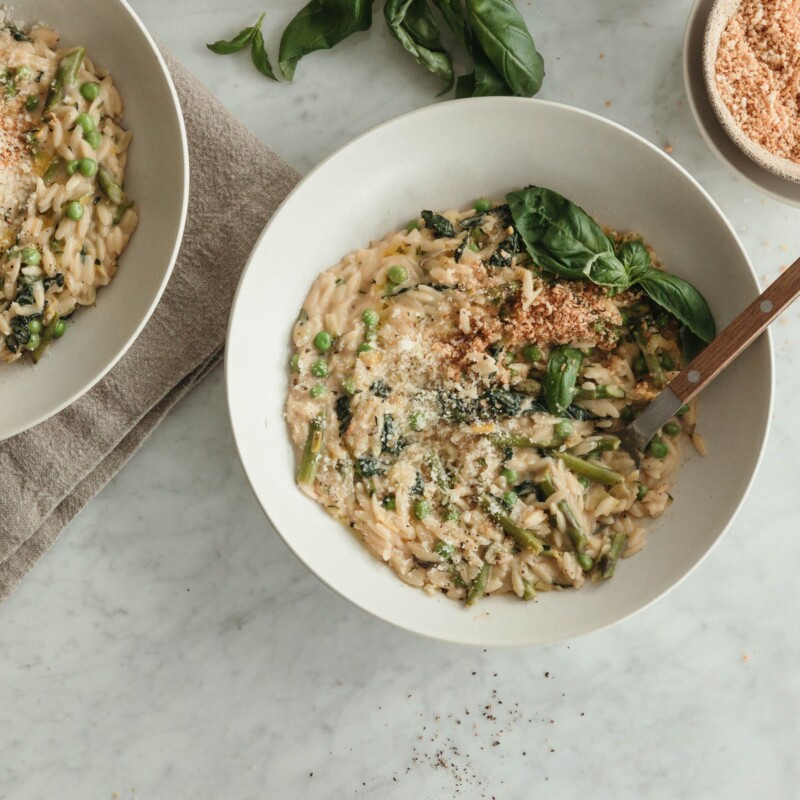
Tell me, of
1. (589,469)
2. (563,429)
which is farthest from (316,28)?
(589,469)

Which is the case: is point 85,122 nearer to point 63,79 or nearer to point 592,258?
point 63,79

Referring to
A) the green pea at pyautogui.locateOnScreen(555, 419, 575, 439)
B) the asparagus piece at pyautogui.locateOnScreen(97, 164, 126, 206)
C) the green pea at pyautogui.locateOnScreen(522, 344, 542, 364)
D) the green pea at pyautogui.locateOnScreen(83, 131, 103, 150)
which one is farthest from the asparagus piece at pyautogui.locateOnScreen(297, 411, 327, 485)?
the green pea at pyautogui.locateOnScreen(83, 131, 103, 150)

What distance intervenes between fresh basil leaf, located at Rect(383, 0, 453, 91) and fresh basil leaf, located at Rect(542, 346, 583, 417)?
1.63 meters

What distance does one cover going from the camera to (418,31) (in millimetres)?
4234

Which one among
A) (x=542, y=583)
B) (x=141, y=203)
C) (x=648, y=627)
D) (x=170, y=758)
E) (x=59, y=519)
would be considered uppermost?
(x=141, y=203)

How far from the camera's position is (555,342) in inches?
153

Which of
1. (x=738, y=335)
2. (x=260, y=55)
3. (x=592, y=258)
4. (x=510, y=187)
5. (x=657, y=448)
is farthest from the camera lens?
(x=260, y=55)

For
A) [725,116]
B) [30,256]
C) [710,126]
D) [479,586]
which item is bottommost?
[479,586]

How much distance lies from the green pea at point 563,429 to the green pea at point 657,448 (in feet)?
1.41

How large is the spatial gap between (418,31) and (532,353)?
5.92ft

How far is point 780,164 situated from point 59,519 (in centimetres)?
410

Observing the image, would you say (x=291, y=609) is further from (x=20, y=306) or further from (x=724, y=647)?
(x=724, y=647)

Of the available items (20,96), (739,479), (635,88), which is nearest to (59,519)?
(20,96)

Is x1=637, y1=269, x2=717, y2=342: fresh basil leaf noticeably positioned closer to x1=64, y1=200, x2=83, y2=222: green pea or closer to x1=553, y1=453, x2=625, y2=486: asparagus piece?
x1=553, y1=453, x2=625, y2=486: asparagus piece
